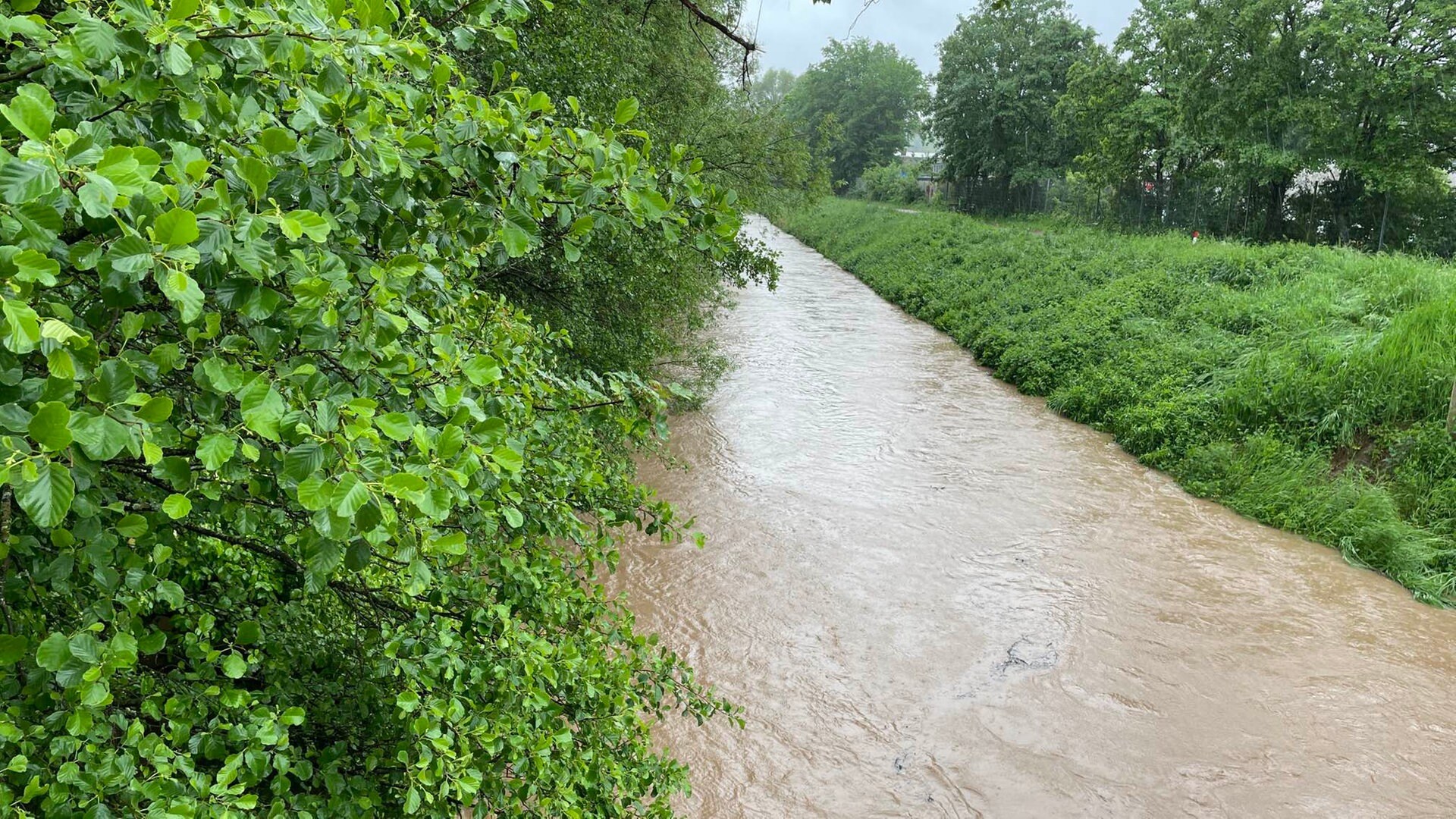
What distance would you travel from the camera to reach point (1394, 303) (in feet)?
41.7

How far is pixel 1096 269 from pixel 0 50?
66.6ft

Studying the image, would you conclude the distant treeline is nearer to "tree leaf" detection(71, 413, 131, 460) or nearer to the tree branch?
the tree branch

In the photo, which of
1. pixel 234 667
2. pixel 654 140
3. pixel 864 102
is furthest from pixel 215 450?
pixel 864 102

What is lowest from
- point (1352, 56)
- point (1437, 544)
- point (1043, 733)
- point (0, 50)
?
point (1043, 733)

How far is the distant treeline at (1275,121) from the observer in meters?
19.1

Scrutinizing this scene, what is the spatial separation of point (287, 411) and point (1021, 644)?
696cm

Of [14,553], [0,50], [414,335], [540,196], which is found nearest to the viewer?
[0,50]

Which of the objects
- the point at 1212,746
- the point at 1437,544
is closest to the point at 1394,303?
the point at 1437,544

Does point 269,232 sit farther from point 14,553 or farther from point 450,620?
point 450,620

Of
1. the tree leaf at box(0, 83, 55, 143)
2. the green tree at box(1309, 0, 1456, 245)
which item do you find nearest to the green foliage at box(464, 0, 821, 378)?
the tree leaf at box(0, 83, 55, 143)

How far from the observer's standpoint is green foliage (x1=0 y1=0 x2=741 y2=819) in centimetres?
126

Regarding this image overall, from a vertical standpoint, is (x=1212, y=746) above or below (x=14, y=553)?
below

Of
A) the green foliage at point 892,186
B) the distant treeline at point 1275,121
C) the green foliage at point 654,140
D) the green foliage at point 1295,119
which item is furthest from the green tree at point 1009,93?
the green foliage at point 654,140

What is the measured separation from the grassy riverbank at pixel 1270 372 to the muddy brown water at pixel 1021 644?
576 millimetres
